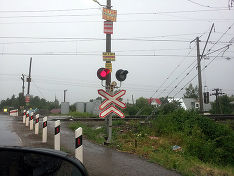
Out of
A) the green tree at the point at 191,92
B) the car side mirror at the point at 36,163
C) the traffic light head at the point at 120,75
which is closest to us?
the car side mirror at the point at 36,163

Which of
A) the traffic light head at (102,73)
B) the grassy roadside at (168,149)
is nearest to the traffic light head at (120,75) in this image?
the traffic light head at (102,73)

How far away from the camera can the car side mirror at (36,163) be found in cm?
162

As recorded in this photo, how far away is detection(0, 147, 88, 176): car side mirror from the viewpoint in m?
1.62

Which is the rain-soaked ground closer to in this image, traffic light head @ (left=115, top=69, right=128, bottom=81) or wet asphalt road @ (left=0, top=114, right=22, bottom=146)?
wet asphalt road @ (left=0, top=114, right=22, bottom=146)

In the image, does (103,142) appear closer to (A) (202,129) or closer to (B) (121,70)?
(B) (121,70)

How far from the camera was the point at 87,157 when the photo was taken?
6359 millimetres

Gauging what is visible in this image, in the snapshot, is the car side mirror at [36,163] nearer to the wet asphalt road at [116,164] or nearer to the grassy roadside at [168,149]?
the wet asphalt road at [116,164]

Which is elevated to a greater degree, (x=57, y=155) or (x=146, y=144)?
(x=57, y=155)

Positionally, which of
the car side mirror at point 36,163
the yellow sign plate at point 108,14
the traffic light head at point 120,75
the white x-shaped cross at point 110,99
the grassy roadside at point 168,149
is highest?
the yellow sign plate at point 108,14

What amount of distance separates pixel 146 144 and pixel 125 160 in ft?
8.02

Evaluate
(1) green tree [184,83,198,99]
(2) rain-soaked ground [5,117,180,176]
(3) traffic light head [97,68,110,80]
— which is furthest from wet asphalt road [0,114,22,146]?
(1) green tree [184,83,198,99]

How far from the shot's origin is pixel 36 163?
1732mm

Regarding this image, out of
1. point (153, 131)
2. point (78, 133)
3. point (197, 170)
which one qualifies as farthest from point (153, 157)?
point (153, 131)

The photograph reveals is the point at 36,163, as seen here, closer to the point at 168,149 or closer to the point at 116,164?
the point at 116,164
